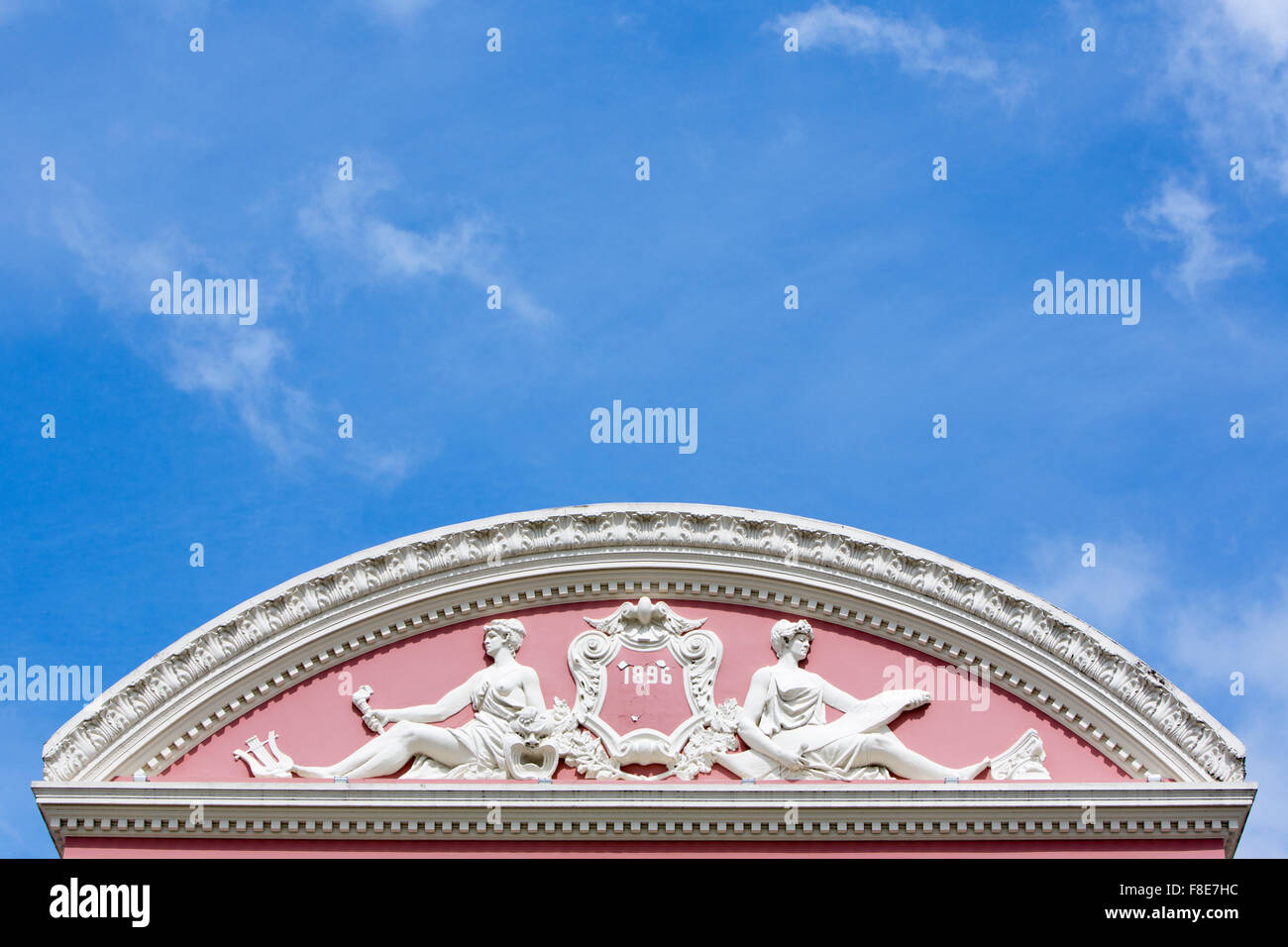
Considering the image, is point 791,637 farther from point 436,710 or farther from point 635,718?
point 436,710

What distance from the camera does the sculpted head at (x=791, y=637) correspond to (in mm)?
18781

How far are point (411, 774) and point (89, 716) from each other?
2.59 meters

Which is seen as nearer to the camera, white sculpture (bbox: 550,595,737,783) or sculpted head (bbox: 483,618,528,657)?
white sculpture (bbox: 550,595,737,783)

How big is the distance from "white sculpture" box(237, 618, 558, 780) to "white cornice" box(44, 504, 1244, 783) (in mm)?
698

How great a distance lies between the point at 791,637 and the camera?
61.7ft

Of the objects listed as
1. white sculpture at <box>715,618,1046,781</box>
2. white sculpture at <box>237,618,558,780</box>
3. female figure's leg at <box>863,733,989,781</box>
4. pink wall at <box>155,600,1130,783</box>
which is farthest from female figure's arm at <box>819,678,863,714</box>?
white sculpture at <box>237,618,558,780</box>

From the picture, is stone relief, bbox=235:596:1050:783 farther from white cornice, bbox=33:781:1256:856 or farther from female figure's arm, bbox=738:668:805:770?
white cornice, bbox=33:781:1256:856

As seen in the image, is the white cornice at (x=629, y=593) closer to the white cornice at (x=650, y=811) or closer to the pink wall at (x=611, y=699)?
the pink wall at (x=611, y=699)

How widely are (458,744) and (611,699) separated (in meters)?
1.29

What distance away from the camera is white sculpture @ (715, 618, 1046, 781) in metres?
18.1
